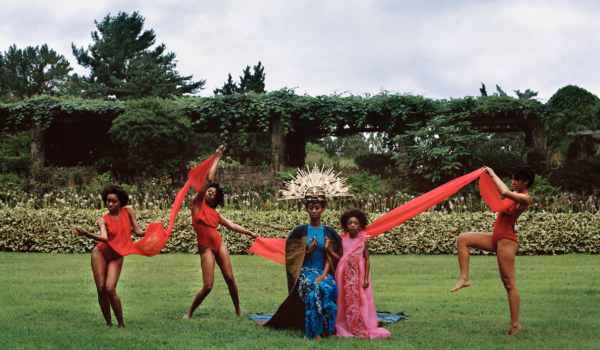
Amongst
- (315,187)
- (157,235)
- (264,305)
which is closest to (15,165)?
(157,235)

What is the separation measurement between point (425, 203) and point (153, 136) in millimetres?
12325

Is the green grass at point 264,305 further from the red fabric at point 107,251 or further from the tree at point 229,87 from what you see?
the tree at point 229,87

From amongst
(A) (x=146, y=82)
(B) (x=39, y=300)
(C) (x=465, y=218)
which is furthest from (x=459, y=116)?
(A) (x=146, y=82)

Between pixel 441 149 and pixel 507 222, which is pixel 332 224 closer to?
pixel 441 149

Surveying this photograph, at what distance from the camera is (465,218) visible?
38.0 ft

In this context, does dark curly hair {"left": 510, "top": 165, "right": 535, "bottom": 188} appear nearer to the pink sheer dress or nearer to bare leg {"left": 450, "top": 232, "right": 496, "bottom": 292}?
bare leg {"left": 450, "top": 232, "right": 496, "bottom": 292}

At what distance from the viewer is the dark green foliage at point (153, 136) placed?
1608 centimetres

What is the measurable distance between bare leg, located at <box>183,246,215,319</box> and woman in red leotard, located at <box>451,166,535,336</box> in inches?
101

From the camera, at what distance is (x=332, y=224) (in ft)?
38.4

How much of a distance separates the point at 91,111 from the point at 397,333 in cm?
1618

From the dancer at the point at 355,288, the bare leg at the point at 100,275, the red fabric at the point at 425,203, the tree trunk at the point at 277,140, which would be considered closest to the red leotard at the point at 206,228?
the red fabric at the point at 425,203

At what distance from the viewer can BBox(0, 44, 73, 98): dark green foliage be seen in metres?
42.9

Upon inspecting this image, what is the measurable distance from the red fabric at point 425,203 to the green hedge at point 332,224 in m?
6.09

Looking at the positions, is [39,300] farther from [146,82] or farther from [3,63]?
[3,63]
